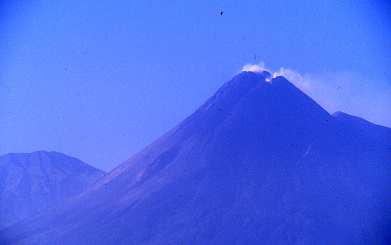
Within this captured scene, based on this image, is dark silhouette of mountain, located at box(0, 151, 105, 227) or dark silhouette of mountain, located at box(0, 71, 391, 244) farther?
dark silhouette of mountain, located at box(0, 151, 105, 227)

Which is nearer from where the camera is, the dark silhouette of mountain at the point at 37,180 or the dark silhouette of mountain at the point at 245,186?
the dark silhouette of mountain at the point at 245,186

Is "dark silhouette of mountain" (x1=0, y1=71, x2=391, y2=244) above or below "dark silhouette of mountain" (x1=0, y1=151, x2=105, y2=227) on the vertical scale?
below

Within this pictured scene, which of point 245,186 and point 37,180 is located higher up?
point 37,180

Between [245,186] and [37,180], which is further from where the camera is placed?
[37,180]
